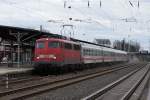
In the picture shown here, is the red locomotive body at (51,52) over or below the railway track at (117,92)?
over

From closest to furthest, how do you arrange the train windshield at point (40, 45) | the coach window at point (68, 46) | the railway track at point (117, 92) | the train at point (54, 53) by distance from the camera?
the railway track at point (117, 92) → the train at point (54, 53) → the train windshield at point (40, 45) → the coach window at point (68, 46)

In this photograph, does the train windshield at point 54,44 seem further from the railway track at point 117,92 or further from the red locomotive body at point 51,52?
the railway track at point 117,92

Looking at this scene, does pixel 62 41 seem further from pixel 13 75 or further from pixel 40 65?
pixel 13 75

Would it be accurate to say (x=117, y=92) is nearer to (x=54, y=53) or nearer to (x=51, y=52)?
(x=54, y=53)

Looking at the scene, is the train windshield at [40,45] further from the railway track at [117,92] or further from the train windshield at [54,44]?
the railway track at [117,92]

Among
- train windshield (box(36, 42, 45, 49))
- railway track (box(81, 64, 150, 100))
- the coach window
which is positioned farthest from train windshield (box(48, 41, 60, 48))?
railway track (box(81, 64, 150, 100))

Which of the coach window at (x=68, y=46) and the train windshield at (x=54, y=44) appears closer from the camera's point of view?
the train windshield at (x=54, y=44)

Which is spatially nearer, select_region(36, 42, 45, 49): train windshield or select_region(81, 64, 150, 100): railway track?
select_region(81, 64, 150, 100): railway track

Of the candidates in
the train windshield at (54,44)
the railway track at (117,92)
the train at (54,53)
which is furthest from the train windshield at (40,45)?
the railway track at (117,92)

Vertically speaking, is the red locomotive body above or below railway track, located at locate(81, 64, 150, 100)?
above

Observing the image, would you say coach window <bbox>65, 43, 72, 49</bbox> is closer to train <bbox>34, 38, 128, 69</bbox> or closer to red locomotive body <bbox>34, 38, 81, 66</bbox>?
train <bbox>34, 38, 128, 69</bbox>

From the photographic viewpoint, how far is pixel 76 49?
132 feet

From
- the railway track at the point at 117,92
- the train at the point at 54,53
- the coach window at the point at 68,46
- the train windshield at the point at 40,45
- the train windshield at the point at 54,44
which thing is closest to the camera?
the railway track at the point at 117,92

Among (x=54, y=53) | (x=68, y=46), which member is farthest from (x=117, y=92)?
(x=68, y=46)
